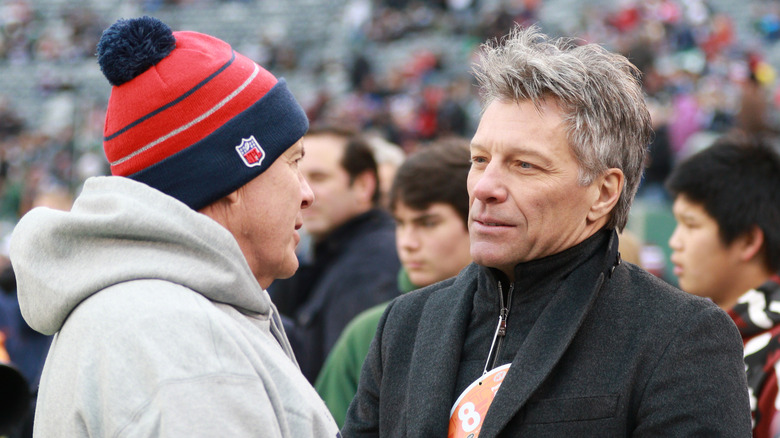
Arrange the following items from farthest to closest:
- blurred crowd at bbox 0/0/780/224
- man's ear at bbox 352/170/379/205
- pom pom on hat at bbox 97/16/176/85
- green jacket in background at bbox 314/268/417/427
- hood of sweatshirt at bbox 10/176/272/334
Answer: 1. blurred crowd at bbox 0/0/780/224
2. man's ear at bbox 352/170/379/205
3. green jacket in background at bbox 314/268/417/427
4. pom pom on hat at bbox 97/16/176/85
5. hood of sweatshirt at bbox 10/176/272/334

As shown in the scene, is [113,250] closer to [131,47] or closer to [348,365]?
[131,47]

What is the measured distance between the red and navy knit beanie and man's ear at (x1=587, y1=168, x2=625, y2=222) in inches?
29.9

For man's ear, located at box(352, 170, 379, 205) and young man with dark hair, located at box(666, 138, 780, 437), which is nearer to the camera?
young man with dark hair, located at box(666, 138, 780, 437)

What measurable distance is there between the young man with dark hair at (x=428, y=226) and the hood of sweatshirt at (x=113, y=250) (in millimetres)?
1698

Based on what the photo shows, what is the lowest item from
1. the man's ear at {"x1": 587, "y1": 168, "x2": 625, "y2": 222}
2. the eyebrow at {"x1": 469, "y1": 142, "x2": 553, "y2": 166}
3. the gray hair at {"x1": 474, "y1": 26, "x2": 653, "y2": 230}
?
the man's ear at {"x1": 587, "y1": 168, "x2": 625, "y2": 222}

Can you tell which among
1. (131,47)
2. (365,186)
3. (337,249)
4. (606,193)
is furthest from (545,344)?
(365,186)

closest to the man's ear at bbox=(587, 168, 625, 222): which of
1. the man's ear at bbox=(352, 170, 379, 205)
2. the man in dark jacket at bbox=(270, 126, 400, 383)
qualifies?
the man in dark jacket at bbox=(270, 126, 400, 383)

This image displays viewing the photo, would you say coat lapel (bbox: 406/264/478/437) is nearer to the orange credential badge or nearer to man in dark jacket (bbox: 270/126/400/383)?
the orange credential badge

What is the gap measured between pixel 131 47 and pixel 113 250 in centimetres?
41

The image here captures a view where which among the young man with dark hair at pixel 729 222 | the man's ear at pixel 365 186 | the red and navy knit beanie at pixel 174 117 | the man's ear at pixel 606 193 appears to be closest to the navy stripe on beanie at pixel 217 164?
the red and navy knit beanie at pixel 174 117

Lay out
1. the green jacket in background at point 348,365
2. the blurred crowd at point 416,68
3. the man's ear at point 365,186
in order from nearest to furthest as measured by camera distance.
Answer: the green jacket in background at point 348,365 < the man's ear at point 365,186 < the blurred crowd at point 416,68

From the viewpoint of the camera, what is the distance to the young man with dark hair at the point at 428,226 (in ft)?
11.1

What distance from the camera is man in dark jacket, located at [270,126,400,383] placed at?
4.12m

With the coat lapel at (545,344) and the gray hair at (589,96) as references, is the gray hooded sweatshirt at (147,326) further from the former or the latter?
the gray hair at (589,96)
